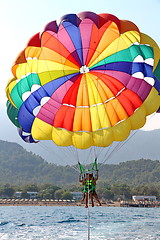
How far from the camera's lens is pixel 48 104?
1641 cm

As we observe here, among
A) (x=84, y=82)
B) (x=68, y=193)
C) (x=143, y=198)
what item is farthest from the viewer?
(x=68, y=193)

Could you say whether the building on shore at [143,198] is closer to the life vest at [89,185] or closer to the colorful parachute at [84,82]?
the colorful parachute at [84,82]

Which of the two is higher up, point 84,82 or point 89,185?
point 84,82

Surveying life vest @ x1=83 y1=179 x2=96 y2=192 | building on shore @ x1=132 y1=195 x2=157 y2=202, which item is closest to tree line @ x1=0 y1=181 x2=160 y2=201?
building on shore @ x1=132 y1=195 x2=157 y2=202

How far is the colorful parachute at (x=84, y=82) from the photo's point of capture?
14938mm

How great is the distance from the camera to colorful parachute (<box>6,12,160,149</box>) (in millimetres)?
14938

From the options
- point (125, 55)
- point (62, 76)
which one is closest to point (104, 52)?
point (125, 55)

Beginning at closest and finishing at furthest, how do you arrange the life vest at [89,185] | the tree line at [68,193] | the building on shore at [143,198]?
the life vest at [89,185] → the building on shore at [143,198] → the tree line at [68,193]

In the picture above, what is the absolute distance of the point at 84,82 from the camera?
16562 mm

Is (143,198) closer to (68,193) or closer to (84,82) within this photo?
(68,193)

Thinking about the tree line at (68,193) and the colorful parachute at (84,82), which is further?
the tree line at (68,193)

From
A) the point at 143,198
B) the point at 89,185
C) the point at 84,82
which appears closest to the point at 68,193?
the point at 143,198

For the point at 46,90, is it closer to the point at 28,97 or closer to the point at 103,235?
the point at 28,97

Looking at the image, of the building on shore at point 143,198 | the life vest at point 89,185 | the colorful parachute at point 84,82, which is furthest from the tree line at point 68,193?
the life vest at point 89,185
